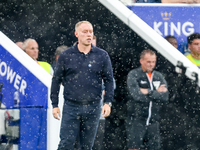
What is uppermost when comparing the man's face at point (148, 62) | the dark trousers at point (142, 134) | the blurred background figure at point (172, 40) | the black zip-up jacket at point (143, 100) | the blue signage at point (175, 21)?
the blue signage at point (175, 21)

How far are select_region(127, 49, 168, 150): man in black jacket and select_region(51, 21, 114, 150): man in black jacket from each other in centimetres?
142

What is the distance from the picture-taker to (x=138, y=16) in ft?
23.9

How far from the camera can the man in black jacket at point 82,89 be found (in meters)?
5.38

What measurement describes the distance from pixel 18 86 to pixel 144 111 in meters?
1.79

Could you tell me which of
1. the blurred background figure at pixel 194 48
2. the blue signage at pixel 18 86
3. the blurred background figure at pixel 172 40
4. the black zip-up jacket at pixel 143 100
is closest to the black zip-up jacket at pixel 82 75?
the blue signage at pixel 18 86

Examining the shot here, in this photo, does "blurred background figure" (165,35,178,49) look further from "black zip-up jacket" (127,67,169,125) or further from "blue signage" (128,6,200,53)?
"black zip-up jacket" (127,67,169,125)

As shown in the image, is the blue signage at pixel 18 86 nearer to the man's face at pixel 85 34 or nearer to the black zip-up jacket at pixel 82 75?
the black zip-up jacket at pixel 82 75

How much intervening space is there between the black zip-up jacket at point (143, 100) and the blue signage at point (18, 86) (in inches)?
54.7

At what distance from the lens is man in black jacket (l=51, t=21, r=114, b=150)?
538cm

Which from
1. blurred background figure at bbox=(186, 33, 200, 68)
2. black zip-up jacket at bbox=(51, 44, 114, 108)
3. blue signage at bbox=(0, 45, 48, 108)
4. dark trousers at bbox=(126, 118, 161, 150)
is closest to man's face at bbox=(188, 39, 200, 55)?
blurred background figure at bbox=(186, 33, 200, 68)

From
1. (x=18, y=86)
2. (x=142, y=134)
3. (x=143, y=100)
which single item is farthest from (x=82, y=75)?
(x=142, y=134)

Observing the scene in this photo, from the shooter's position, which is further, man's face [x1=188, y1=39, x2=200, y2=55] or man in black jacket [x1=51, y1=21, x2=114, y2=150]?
man's face [x1=188, y1=39, x2=200, y2=55]

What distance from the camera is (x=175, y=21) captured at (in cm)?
718

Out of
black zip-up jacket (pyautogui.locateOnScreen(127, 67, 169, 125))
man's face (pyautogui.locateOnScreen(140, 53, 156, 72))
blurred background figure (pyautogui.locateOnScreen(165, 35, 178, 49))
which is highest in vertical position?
blurred background figure (pyautogui.locateOnScreen(165, 35, 178, 49))
